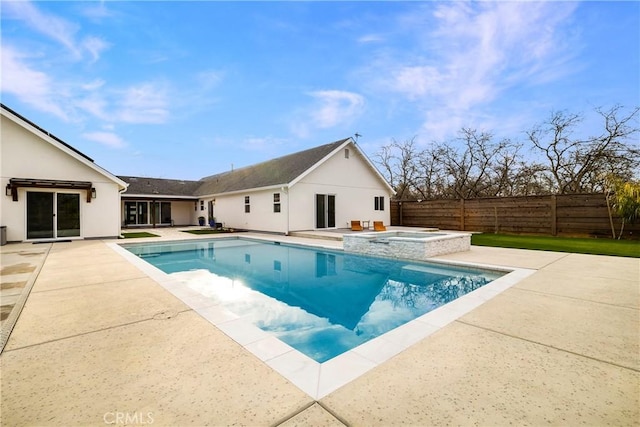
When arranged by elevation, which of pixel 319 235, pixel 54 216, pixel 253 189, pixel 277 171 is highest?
pixel 277 171

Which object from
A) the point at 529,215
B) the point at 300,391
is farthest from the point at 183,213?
the point at 300,391

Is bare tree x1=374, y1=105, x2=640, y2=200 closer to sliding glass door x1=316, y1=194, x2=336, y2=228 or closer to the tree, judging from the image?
the tree

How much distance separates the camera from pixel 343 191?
18.0 m

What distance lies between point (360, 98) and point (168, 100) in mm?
12729

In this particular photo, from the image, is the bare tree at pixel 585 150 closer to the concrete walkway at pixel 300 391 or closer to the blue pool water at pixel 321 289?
the blue pool water at pixel 321 289

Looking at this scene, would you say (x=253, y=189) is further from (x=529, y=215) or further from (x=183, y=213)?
(x=529, y=215)

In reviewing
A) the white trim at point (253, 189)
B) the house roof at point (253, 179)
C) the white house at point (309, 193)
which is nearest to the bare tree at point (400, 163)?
the white house at point (309, 193)

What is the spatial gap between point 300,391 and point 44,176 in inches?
632

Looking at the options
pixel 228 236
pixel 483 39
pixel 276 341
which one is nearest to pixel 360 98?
pixel 483 39

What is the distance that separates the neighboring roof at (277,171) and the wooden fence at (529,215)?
24.4 feet

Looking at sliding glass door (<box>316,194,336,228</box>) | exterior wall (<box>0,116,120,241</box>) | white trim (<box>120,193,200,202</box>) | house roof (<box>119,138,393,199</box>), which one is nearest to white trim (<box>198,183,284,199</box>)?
house roof (<box>119,138,393,199</box>)

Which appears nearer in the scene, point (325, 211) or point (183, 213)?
point (325, 211)

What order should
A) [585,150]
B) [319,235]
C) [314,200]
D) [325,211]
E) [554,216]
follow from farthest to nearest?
1. [585,150]
2. [325,211]
3. [314,200]
4. [319,235]
5. [554,216]

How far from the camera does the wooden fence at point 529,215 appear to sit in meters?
12.3
